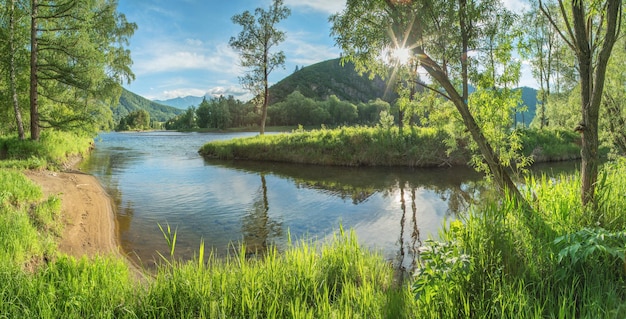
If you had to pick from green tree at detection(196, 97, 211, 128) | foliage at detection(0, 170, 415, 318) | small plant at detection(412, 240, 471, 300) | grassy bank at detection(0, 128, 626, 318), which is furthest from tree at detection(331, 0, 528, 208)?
green tree at detection(196, 97, 211, 128)

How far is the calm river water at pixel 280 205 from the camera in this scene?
870 cm

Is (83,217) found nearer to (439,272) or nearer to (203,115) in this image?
(439,272)

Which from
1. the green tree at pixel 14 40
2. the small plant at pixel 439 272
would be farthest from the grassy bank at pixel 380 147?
the small plant at pixel 439 272

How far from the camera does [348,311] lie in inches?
143

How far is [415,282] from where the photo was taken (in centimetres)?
347

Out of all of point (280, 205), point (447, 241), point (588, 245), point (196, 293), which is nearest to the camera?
point (588, 245)

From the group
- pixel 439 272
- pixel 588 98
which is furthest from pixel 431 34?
pixel 439 272

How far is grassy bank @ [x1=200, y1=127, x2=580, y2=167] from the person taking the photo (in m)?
23.3

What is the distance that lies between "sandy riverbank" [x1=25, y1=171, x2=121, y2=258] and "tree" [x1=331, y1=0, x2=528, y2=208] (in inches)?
239

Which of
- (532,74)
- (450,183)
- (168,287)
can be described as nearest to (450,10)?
(168,287)

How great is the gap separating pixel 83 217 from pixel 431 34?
9.94 meters

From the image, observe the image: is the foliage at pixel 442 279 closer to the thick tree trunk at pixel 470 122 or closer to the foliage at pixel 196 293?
the foliage at pixel 196 293

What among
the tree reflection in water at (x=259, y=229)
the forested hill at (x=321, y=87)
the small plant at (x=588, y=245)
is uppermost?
the forested hill at (x=321, y=87)

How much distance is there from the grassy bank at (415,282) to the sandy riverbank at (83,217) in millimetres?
1504
